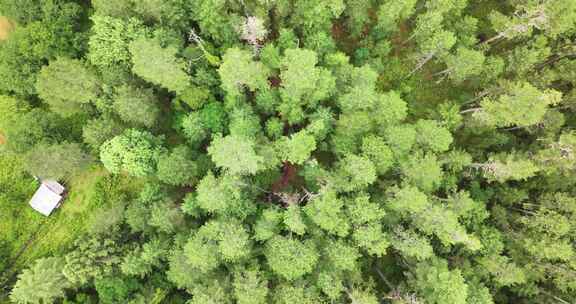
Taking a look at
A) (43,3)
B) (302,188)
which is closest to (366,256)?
(302,188)

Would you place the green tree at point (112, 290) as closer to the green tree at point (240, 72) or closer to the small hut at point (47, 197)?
the small hut at point (47, 197)

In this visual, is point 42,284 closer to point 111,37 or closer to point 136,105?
point 136,105

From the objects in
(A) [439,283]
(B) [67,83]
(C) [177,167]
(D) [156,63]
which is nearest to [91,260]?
(C) [177,167]

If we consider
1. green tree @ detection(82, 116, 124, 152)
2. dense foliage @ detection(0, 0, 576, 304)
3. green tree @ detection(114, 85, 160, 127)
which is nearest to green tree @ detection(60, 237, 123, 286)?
dense foliage @ detection(0, 0, 576, 304)

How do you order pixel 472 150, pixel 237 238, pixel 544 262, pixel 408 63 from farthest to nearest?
pixel 408 63 → pixel 472 150 → pixel 544 262 → pixel 237 238

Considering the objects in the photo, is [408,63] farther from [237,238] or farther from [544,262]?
[237,238]

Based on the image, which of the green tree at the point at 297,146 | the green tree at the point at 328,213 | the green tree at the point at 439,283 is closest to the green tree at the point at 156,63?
the green tree at the point at 297,146
